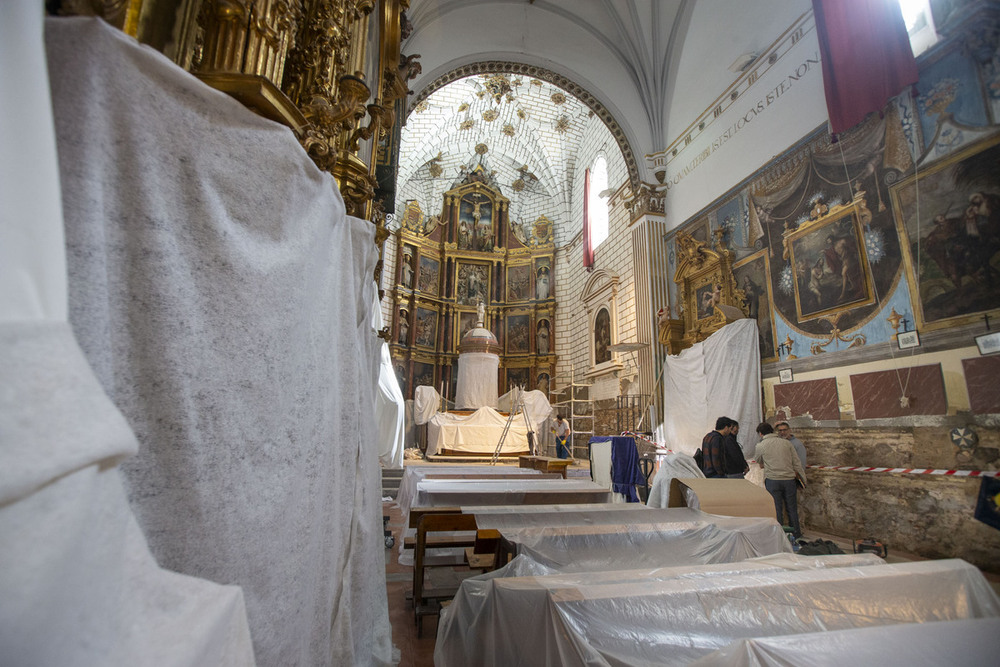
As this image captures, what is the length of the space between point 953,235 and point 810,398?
2.27 metres

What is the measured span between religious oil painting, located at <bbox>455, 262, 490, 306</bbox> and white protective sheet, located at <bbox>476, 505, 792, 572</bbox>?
14814mm

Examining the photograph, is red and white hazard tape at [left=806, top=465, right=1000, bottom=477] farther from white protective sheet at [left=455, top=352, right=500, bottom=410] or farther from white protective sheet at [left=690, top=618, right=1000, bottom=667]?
white protective sheet at [left=455, top=352, right=500, bottom=410]

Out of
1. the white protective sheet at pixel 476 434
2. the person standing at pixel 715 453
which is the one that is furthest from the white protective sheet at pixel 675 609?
the white protective sheet at pixel 476 434

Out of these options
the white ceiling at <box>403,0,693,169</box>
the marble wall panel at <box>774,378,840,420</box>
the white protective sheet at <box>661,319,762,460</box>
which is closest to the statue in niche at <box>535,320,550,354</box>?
the white ceiling at <box>403,0,693,169</box>

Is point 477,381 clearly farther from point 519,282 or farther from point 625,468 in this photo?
point 625,468

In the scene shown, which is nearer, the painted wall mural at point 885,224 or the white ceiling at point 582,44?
the painted wall mural at point 885,224

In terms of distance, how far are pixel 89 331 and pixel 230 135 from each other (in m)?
0.52

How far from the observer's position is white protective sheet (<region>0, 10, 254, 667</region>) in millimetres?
371

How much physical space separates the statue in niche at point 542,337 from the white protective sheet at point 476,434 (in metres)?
5.68

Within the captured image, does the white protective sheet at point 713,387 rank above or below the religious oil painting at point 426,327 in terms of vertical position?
below

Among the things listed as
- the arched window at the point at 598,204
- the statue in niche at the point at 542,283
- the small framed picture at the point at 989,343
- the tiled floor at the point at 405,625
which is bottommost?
the tiled floor at the point at 405,625

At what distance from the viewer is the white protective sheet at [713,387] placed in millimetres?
6641

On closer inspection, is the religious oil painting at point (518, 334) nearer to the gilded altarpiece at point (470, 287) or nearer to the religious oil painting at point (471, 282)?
the gilded altarpiece at point (470, 287)

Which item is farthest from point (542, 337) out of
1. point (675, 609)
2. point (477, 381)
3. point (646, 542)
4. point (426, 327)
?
point (675, 609)
